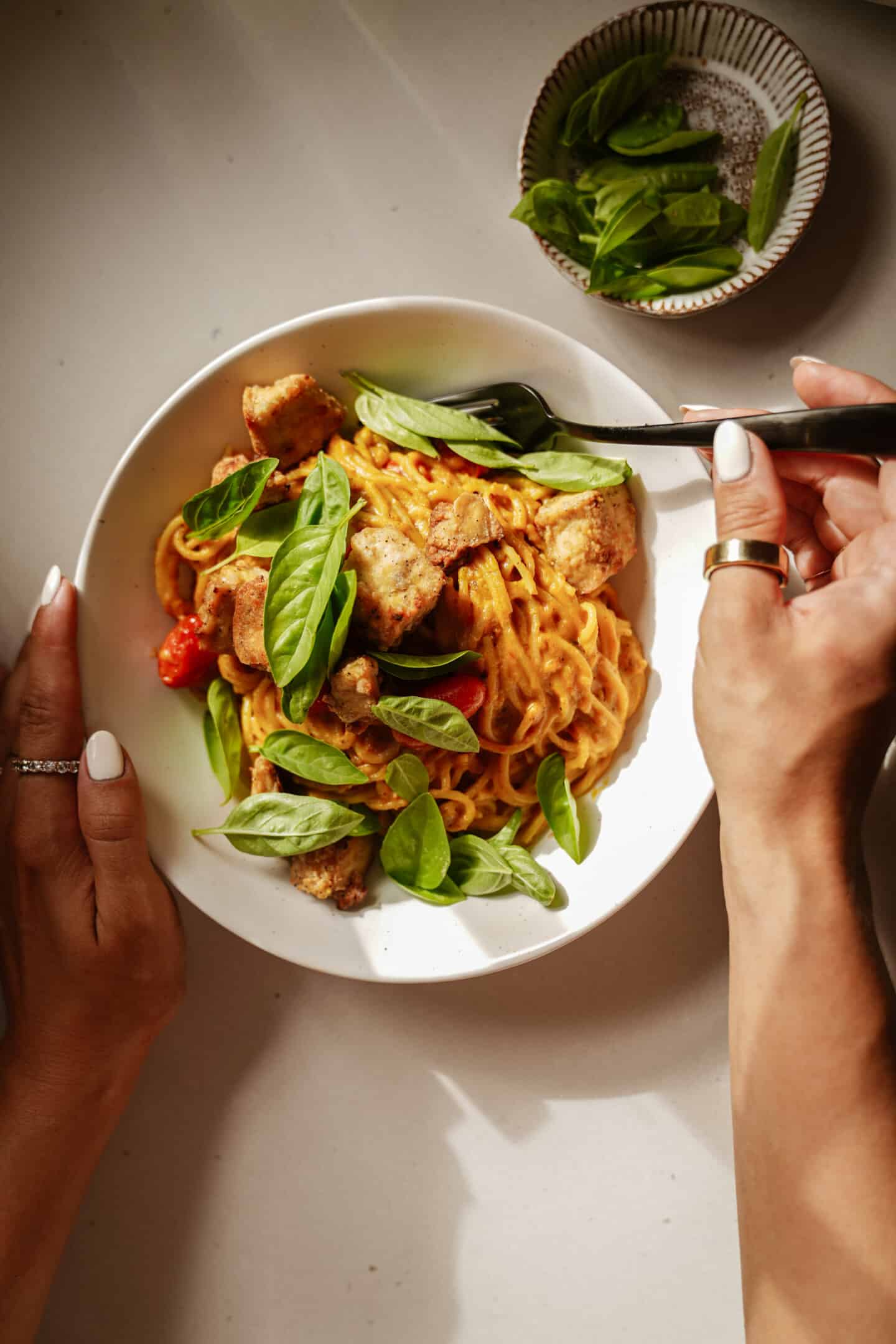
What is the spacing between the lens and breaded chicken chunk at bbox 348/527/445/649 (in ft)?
6.82

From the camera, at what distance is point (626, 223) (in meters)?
2.33

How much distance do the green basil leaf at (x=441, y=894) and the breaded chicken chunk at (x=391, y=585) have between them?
0.60 metres

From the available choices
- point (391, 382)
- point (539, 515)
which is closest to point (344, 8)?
point (391, 382)

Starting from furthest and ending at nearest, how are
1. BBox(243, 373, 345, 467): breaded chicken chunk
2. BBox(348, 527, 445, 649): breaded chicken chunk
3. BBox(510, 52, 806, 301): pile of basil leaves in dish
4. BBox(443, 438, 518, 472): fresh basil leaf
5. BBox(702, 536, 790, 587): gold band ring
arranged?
BBox(510, 52, 806, 301): pile of basil leaves in dish, BBox(443, 438, 518, 472): fresh basil leaf, BBox(243, 373, 345, 467): breaded chicken chunk, BBox(348, 527, 445, 649): breaded chicken chunk, BBox(702, 536, 790, 587): gold band ring

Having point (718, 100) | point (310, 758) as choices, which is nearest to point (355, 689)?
point (310, 758)

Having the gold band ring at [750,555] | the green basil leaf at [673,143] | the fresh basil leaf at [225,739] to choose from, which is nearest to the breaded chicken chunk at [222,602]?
the fresh basil leaf at [225,739]

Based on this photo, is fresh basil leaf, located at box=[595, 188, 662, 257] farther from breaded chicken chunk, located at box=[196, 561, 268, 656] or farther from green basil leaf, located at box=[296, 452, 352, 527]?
breaded chicken chunk, located at box=[196, 561, 268, 656]

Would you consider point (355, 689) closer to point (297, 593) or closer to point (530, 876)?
point (297, 593)

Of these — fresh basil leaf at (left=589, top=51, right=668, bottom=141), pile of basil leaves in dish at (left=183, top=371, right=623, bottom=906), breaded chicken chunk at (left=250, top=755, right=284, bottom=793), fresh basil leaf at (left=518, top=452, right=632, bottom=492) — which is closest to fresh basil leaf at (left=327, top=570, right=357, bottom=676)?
pile of basil leaves in dish at (left=183, top=371, right=623, bottom=906)

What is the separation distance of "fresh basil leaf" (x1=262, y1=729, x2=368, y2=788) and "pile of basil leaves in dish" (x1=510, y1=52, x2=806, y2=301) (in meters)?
1.38

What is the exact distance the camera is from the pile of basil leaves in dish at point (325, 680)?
6.56 feet

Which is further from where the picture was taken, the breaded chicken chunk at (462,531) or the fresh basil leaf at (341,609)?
the breaded chicken chunk at (462,531)

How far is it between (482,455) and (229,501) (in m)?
0.63

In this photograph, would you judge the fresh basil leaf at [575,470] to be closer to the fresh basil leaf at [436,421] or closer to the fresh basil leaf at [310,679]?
the fresh basil leaf at [436,421]
